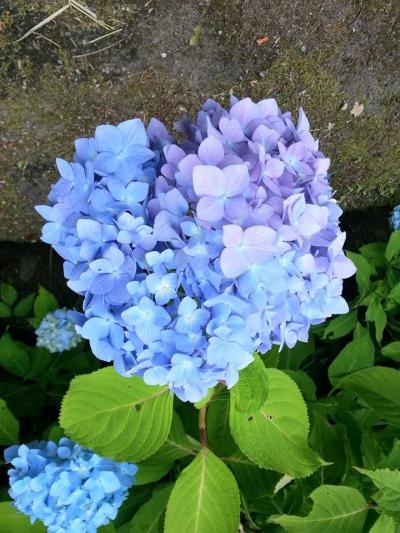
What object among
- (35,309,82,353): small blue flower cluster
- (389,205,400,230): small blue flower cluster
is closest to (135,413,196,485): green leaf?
(35,309,82,353): small blue flower cluster

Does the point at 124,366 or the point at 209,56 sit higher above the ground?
the point at 209,56

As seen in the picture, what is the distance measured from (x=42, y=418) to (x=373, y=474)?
1178 millimetres

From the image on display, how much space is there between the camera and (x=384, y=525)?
1157 millimetres

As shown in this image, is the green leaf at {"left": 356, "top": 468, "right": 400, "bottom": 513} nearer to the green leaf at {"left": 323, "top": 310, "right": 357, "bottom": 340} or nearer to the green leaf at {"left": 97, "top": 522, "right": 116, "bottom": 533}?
the green leaf at {"left": 97, "top": 522, "right": 116, "bottom": 533}

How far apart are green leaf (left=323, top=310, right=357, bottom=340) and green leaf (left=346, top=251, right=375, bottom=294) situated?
0.10 meters

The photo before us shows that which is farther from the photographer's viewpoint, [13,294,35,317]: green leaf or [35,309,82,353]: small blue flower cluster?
[13,294,35,317]: green leaf

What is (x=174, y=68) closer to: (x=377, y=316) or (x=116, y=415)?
(x=377, y=316)

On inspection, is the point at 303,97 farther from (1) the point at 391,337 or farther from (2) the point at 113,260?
(2) the point at 113,260

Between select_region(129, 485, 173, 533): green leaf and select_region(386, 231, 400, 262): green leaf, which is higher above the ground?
select_region(386, 231, 400, 262): green leaf

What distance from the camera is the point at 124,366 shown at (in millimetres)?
1059

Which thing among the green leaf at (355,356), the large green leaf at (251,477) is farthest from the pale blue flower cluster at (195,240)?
the green leaf at (355,356)

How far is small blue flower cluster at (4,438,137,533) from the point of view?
1273 mm

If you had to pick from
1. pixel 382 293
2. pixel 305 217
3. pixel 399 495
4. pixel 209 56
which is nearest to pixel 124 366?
pixel 305 217

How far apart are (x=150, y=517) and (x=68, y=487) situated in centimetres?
31
